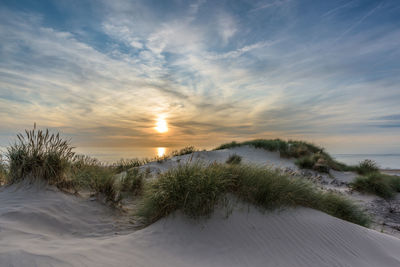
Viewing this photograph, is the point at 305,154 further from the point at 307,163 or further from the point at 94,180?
the point at 94,180

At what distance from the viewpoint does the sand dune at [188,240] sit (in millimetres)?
2656

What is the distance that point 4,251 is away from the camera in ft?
7.55

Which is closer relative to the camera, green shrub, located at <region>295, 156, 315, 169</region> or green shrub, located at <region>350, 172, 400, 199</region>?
green shrub, located at <region>350, 172, 400, 199</region>

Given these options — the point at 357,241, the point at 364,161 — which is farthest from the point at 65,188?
the point at 364,161

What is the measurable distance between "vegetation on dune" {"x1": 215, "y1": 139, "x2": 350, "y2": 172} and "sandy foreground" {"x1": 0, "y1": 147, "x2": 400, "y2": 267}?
946 centimetres

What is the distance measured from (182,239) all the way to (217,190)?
3.04ft

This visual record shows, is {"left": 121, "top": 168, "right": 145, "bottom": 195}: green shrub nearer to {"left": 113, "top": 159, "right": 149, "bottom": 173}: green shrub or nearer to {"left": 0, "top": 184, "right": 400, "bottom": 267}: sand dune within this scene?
{"left": 0, "top": 184, "right": 400, "bottom": 267}: sand dune

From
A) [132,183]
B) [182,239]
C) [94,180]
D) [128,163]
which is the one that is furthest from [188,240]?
[128,163]

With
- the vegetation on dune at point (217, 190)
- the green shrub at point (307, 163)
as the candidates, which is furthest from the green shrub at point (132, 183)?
the green shrub at point (307, 163)

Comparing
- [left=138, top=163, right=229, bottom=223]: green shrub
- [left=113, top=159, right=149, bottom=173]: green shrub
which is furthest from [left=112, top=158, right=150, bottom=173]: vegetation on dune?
[left=138, top=163, right=229, bottom=223]: green shrub

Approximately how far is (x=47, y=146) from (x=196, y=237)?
378 cm

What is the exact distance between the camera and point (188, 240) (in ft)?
10.8

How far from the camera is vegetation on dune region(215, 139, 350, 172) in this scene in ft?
42.2

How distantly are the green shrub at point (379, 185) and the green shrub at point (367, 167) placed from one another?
12.7ft
